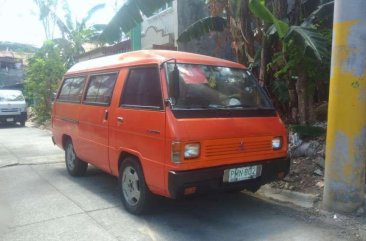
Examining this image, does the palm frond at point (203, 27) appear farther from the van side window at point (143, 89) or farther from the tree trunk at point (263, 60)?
the van side window at point (143, 89)

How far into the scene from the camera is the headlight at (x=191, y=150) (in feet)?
14.1

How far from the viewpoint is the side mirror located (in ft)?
14.8

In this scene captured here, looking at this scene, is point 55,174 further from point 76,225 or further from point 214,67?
point 214,67

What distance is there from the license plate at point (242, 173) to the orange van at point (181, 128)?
0.04 feet

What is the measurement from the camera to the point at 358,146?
4762mm

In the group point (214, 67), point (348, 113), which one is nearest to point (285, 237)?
point (348, 113)

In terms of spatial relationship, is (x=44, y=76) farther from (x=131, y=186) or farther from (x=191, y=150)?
(x=191, y=150)

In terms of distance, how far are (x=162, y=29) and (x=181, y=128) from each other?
11.2 metres

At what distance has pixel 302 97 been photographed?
7.50m

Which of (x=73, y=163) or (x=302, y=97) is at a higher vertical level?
(x=302, y=97)

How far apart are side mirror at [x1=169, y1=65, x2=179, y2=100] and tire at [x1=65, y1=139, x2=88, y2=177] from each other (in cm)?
319

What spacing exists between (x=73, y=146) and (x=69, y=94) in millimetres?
1059

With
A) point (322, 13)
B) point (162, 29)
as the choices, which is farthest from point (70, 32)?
point (322, 13)

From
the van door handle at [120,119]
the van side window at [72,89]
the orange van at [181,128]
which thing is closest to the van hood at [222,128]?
the orange van at [181,128]
